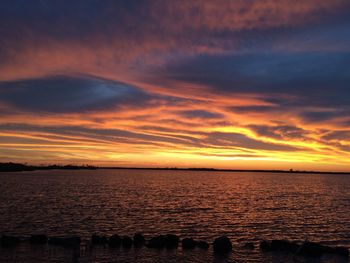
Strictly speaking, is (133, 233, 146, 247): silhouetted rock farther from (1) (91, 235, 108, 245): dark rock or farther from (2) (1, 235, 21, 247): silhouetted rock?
(2) (1, 235, 21, 247): silhouetted rock

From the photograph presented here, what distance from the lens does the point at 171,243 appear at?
31.8 metres

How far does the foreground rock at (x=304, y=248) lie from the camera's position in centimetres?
2980

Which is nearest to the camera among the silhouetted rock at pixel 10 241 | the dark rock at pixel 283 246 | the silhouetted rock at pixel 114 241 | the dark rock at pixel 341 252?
the dark rock at pixel 341 252

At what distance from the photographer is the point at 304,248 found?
29.9 m

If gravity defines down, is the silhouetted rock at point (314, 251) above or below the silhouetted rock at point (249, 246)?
above

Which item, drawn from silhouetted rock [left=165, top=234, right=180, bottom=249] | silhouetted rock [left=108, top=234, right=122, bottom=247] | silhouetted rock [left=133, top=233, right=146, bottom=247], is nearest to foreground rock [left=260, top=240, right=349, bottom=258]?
silhouetted rock [left=165, top=234, right=180, bottom=249]

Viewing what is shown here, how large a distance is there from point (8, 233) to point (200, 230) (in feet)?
65.5

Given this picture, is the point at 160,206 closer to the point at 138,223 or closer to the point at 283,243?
the point at 138,223

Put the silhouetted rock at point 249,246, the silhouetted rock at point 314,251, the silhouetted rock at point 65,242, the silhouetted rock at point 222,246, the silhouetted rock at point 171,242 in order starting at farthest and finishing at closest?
the silhouetted rock at point 249,246, the silhouetted rock at point 171,242, the silhouetted rock at point 65,242, the silhouetted rock at point 222,246, the silhouetted rock at point 314,251

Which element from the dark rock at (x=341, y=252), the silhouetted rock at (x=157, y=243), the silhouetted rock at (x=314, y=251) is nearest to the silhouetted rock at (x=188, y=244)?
the silhouetted rock at (x=157, y=243)

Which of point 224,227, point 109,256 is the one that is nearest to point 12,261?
point 109,256

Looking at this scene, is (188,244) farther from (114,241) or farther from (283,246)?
(283,246)

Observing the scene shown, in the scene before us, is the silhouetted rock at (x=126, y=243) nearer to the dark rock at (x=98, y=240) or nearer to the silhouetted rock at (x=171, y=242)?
the dark rock at (x=98, y=240)

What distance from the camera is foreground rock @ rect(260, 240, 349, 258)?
29797mm
